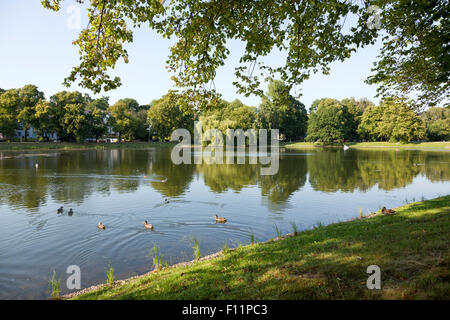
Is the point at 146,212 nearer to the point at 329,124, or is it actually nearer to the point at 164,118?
the point at 164,118

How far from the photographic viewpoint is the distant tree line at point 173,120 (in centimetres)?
6956

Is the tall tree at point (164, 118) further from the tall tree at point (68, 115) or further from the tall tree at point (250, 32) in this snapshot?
the tall tree at point (250, 32)

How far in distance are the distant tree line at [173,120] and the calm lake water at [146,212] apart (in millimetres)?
36534

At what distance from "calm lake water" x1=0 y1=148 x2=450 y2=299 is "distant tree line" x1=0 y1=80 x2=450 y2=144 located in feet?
120

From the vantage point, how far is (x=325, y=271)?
201 inches

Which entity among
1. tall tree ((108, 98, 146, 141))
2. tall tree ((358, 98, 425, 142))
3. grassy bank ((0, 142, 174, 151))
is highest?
tall tree ((108, 98, 146, 141))

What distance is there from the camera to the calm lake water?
9.02 meters

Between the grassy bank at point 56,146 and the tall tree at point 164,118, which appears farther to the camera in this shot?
the tall tree at point 164,118

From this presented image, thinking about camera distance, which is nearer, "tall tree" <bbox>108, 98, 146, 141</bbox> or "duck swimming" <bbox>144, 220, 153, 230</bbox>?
"duck swimming" <bbox>144, 220, 153, 230</bbox>

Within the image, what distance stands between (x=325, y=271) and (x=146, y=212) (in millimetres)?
11340

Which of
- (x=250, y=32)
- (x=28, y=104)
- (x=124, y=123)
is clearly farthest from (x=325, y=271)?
(x=124, y=123)

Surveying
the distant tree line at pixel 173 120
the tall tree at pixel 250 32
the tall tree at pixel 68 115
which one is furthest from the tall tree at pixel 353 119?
the tall tree at pixel 250 32

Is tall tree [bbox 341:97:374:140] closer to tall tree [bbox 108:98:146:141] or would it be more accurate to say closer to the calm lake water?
tall tree [bbox 108:98:146:141]

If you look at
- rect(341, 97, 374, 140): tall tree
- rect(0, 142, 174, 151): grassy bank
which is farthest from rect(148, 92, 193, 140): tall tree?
rect(341, 97, 374, 140): tall tree
